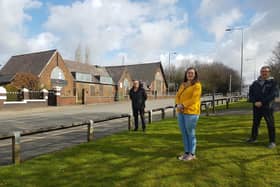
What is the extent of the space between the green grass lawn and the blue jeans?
331mm

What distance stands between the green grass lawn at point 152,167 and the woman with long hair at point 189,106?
1.50 feet

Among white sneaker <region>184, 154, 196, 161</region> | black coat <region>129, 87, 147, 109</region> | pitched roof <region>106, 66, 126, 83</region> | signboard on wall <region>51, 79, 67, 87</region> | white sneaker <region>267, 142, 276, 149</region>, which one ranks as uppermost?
pitched roof <region>106, 66, 126, 83</region>

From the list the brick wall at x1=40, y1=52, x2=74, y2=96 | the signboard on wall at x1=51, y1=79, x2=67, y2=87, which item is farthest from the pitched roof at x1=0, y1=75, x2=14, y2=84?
the signboard on wall at x1=51, y1=79, x2=67, y2=87

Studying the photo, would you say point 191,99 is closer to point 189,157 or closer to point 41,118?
point 189,157

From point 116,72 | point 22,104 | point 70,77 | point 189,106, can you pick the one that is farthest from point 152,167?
point 116,72

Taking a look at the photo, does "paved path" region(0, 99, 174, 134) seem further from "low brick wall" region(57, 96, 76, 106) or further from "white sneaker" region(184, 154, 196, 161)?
"low brick wall" region(57, 96, 76, 106)

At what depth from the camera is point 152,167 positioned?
197 inches

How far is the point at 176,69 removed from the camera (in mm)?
87625

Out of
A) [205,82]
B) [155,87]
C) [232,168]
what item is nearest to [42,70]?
[155,87]

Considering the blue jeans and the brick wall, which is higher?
the brick wall

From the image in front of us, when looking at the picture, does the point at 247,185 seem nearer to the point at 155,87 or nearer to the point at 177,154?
the point at 177,154

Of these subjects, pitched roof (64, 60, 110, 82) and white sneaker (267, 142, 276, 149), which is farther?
pitched roof (64, 60, 110, 82)

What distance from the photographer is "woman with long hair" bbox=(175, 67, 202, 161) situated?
512cm

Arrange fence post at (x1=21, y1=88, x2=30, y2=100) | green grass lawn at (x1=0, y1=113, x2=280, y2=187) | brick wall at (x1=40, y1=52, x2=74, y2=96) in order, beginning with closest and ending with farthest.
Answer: green grass lawn at (x1=0, y1=113, x2=280, y2=187), fence post at (x1=21, y1=88, x2=30, y2=100), brick wall at (x1=40, y1=52, x2=74, y2=96)
